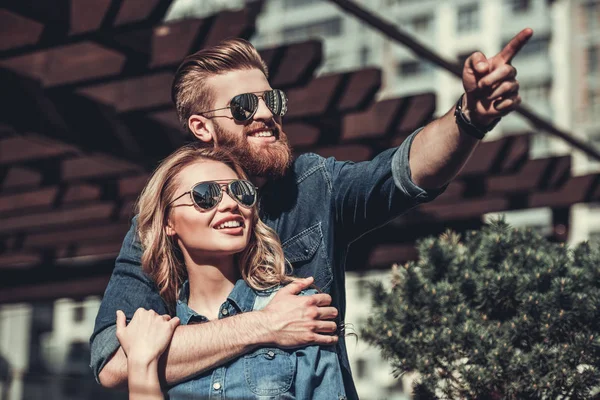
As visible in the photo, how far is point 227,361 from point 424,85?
50.8 m

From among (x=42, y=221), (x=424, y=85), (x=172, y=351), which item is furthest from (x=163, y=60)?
(x=424, y=85)

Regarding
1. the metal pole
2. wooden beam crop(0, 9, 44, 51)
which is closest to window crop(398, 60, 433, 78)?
the metal pole

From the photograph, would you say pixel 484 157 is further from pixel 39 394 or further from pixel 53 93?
pixel 39 394

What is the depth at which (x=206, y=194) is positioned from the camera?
293 cm

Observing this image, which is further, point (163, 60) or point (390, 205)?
point (163, 60)

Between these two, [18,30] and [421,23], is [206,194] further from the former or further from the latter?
[421,23]

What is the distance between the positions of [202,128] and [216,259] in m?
0.57

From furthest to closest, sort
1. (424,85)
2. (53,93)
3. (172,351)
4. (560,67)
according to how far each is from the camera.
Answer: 1. (424,85)
2. (560,67)
3. (53,93)
4. (172,351)

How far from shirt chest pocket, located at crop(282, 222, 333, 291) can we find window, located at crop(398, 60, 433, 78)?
166 ft

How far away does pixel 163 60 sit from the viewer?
22.8 ft

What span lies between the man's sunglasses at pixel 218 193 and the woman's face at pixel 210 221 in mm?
12

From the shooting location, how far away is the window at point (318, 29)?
55.5 m

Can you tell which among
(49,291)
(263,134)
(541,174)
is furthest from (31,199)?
(263,134)

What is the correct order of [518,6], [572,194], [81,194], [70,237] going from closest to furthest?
[572,194]
[81,194]
[70,237]
[518,6]
